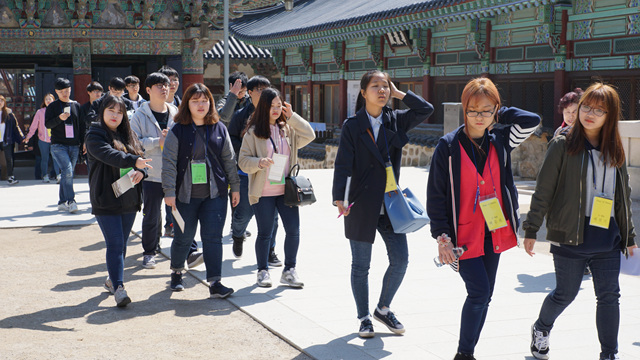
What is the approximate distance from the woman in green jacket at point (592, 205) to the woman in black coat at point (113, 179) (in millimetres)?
3188

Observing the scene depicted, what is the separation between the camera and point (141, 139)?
708 centimetres

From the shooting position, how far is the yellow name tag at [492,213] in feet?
13.5

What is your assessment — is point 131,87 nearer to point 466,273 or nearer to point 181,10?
point 466,273

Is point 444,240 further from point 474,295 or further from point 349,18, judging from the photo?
point 349,18

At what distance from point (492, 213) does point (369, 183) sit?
1075 millimetres

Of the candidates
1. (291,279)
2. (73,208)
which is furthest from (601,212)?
(73,208)

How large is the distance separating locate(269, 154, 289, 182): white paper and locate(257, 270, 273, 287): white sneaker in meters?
0.82

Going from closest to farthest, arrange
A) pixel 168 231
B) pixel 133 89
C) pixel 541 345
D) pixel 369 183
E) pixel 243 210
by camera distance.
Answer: pixel 541 345 → pixel 369 183 → pixel 243 210 → pixel 133 89 → pixel 168 231

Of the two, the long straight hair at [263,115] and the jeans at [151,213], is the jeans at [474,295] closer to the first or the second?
the long straight hair at [263,115]

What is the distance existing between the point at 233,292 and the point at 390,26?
46.3 feet

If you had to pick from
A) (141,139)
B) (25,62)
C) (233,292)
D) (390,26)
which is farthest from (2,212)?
(390,26)

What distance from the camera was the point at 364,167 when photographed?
5.02 metres

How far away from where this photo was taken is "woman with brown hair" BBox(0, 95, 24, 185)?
14.9 m

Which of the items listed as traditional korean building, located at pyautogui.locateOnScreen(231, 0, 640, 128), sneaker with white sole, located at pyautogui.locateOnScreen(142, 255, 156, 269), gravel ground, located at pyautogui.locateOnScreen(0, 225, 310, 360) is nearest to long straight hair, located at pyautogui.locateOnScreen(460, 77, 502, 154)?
gravel ground, located at pyautogui.locateOnScreen(0, 225, 310, 360)
